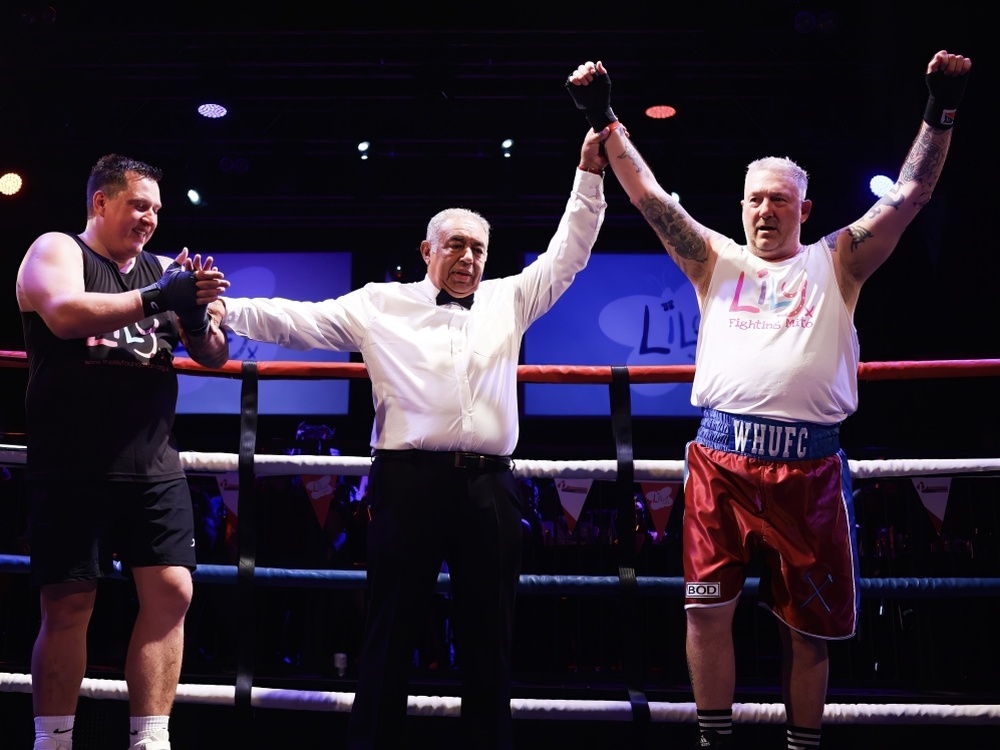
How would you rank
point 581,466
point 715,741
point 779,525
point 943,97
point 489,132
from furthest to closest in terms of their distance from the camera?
point 489,132, point 581,466, point 943,97, point 779,525, point 715,741

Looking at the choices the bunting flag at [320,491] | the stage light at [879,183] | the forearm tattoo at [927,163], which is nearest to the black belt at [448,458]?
the bunting flag at [320,491]

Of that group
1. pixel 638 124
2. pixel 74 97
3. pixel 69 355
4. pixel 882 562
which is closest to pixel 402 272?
pixel 638 124

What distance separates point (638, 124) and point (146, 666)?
6.80 meters

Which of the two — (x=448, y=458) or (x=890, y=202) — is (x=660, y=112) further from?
(x=448, y=458)

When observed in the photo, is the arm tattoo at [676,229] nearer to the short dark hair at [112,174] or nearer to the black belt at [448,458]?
the black belt at [448,458]

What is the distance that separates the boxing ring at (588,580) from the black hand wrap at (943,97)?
0.73 metres

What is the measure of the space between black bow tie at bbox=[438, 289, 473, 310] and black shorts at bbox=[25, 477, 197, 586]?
95 centimetres

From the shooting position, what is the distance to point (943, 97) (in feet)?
8.33

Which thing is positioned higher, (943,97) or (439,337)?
(943,97)

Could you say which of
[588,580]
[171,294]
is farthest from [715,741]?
[171,294]

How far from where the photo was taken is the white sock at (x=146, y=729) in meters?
2.30

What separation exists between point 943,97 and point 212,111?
683 cm

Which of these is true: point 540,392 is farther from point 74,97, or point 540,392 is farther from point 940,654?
point 74,97

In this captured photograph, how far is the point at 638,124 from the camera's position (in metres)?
7.95
